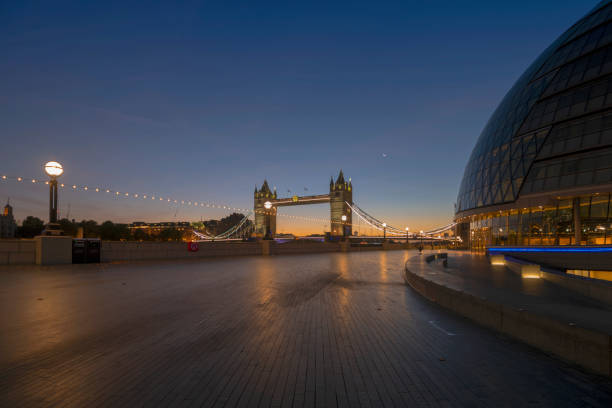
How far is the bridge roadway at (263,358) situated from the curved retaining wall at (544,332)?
0.93 feet

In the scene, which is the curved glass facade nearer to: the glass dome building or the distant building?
the glass dome building

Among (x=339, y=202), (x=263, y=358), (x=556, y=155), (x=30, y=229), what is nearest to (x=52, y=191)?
(x=263, y=358)

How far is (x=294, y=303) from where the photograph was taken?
959cm

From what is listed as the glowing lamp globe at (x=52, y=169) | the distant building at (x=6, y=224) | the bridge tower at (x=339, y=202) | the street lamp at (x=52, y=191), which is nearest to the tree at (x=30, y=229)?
the distant building at (x=6, y=224)

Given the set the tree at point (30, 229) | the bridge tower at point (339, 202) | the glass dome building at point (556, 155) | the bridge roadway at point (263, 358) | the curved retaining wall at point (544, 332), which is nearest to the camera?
the bridge roadway at point (263, 358)

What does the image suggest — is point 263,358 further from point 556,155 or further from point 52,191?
point 556,155

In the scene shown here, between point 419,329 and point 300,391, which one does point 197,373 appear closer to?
point 300,391

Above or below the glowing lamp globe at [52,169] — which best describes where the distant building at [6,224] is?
below

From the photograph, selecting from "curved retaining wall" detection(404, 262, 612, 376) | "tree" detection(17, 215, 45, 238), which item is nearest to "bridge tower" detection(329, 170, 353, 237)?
"tree" detection(17, 215, 45, 238)

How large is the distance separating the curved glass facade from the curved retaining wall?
103ft

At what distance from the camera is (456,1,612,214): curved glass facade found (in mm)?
30797

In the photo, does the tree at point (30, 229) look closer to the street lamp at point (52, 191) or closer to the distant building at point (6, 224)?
the distant building at point (6, 224)

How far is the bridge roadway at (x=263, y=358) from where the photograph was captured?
12.7 ft

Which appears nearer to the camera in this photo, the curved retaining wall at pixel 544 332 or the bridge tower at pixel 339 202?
the curved retaining wall at pixel 544 332
